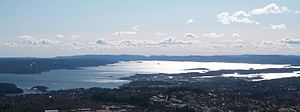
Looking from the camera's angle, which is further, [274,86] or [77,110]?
[274,86]

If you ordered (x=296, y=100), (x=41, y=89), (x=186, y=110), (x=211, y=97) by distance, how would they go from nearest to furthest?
1. (x=186, y=110)
2. (x=211, y=97)
3. (x=296, y=100)
4. (x=41, y=89)

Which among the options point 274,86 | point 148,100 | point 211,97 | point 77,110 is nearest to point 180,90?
point 211,97

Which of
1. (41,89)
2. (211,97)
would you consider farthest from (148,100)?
(41,89)

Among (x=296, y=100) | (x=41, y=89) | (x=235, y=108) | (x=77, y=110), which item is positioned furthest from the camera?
(x=41, y=89)

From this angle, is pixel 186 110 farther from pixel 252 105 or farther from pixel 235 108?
pixel 252 105

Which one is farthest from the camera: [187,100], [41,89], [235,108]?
[41,89]

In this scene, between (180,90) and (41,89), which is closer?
(180,90)

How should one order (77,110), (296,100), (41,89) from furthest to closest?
(41,89)
(296,100)
(77,110)

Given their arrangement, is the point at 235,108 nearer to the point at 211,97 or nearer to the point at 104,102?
the point at 211,97
